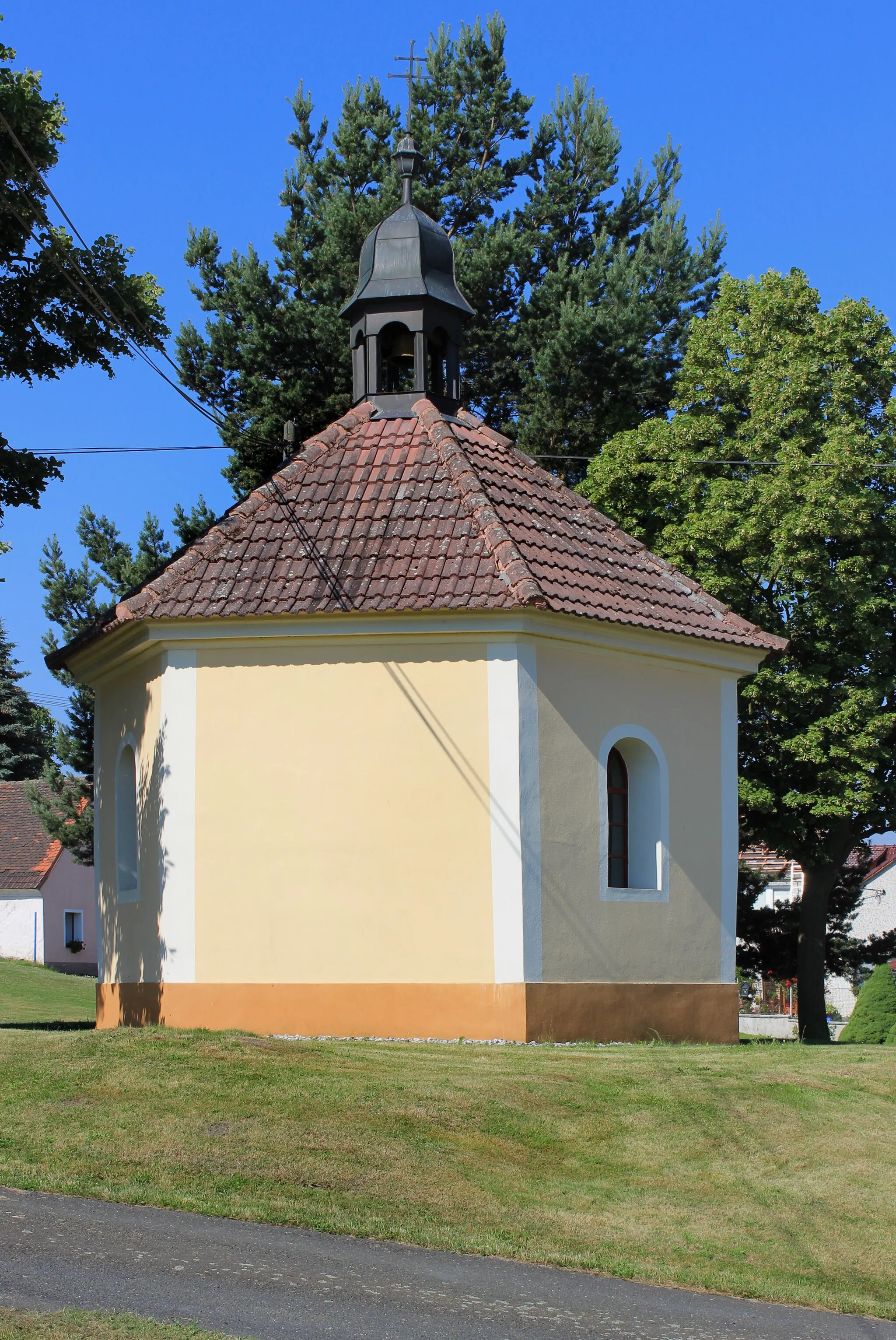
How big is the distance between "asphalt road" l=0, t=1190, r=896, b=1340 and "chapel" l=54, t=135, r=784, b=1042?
6707 millimetres

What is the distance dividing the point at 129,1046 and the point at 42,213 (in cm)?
967

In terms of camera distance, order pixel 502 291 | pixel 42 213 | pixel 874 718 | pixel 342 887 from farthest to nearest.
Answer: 1. pixel 502 291
2. pixel 874 718
3. pixel 42 213
4. pixel 342 887

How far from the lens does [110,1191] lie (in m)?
8.60

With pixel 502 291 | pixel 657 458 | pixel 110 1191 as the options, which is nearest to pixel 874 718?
pixel 657 458

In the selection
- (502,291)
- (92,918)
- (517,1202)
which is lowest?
(92,918)

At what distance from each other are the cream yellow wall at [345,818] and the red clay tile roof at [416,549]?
0.70m

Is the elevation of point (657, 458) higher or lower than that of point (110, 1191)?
higher

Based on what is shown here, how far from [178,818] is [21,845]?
36831 mm

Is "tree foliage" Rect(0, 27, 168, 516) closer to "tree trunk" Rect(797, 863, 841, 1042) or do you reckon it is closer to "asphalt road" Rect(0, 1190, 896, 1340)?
"asphalt road" Rect(0, 1190, 896, 1340)

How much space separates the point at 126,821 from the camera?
17.4 m

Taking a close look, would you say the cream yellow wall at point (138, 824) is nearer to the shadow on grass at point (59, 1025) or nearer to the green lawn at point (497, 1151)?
the shadow on grass at point (59, 1025)

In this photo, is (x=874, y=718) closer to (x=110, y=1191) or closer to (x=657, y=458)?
(x=657, y=458)

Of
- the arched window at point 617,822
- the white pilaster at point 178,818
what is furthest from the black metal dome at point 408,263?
the arched window at point 617,822

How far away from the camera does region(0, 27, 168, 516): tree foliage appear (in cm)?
1605
